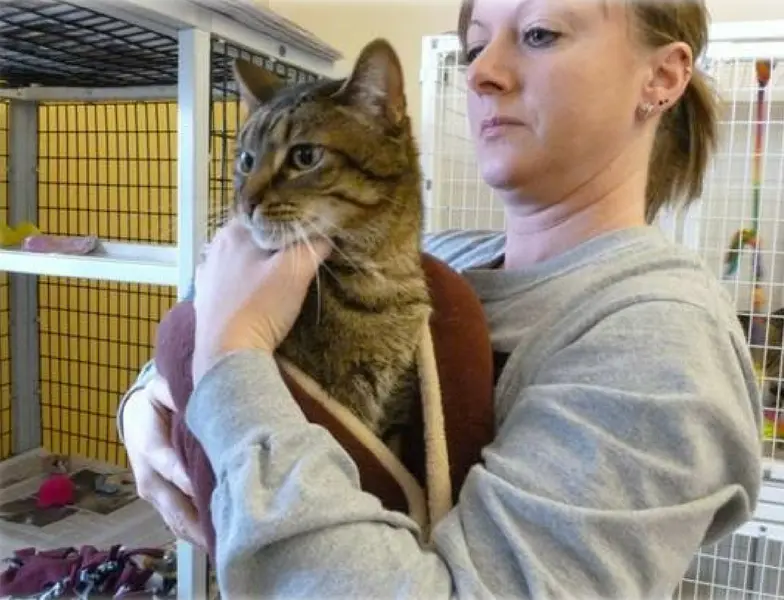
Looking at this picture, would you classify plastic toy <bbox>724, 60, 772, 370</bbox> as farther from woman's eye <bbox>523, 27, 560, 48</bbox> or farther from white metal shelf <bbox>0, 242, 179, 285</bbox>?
white metal shelf <bbox>0, 242, 179, 285</bbox>

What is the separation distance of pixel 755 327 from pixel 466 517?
124cm

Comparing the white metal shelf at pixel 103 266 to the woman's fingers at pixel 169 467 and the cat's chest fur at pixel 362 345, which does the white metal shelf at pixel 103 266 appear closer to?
the woman's fingers at pixel 169 467

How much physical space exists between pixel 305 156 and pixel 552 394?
328mm

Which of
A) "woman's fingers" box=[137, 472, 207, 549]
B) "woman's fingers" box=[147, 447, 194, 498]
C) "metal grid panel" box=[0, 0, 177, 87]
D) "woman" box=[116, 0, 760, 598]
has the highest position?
"metal grid panel" box=[0, 0, 177, 87]

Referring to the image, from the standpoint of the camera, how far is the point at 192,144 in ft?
3.42

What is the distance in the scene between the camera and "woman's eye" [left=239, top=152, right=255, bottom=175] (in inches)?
30.6

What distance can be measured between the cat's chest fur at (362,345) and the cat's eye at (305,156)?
0.35 feet

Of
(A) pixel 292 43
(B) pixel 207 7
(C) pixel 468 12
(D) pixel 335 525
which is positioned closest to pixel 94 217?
(A) pixel 292 43

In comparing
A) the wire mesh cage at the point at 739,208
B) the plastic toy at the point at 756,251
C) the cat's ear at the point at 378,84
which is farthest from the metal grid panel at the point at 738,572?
the cat's ear at the point at 378,84

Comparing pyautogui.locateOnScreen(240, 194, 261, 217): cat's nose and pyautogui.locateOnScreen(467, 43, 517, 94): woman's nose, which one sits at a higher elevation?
pyautogui.locateOnScreen(467, 43, 517, 94): woman's nose

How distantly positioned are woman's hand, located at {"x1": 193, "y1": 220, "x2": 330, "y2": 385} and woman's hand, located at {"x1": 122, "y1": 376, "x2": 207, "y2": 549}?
0.17 metres

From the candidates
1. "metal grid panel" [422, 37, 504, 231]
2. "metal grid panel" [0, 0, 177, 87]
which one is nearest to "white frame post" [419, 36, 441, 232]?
"metal grid panel" [422, 37, 504, 231]

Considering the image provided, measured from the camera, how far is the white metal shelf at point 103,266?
3.78 feet

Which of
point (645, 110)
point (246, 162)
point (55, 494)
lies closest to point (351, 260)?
point (246, 162)
